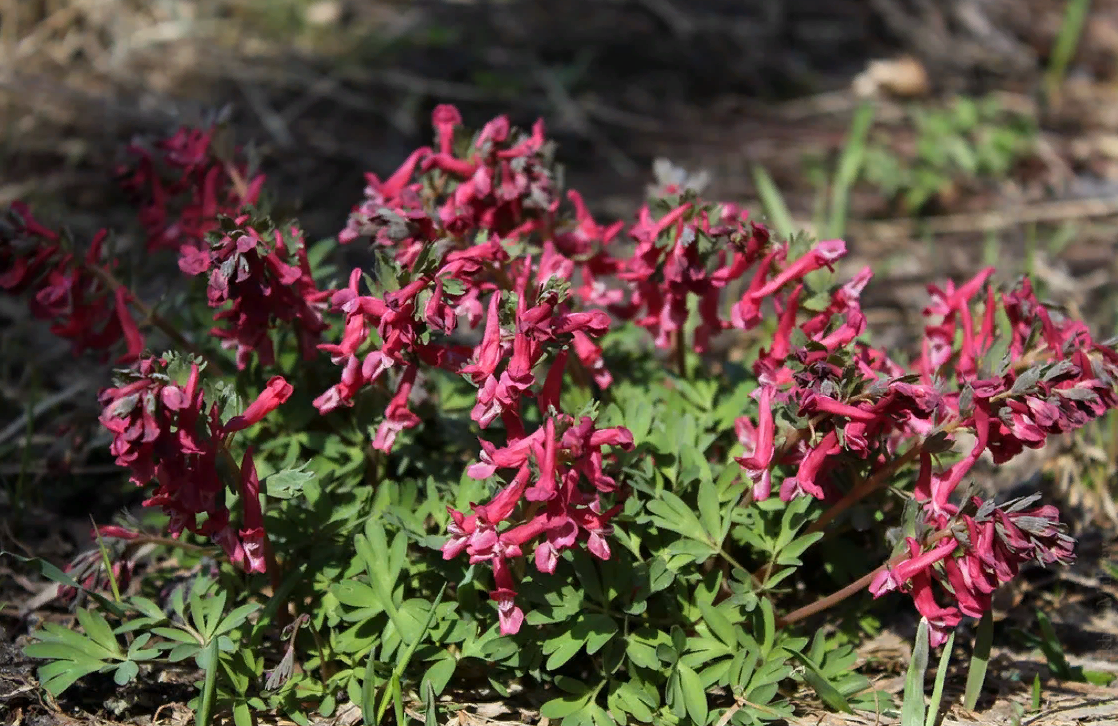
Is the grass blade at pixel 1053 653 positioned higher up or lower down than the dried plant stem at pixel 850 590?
lower down

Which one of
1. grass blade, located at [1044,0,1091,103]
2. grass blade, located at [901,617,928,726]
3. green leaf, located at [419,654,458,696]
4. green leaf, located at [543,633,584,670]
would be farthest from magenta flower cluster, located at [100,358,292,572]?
grass blade, located at [1044,0,1091,103]

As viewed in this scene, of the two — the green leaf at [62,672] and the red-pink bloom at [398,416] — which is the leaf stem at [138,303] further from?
the green leaf at [62,672]

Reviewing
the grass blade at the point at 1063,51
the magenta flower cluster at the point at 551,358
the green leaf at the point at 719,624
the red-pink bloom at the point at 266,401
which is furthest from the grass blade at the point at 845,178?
the red-pink bloom at the point at 266,401

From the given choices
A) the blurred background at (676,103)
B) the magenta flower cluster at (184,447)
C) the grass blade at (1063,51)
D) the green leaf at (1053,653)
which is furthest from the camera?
the grass blade at (1063,51)

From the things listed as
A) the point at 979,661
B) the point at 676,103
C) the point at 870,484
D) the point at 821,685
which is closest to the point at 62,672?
the point at 821,685

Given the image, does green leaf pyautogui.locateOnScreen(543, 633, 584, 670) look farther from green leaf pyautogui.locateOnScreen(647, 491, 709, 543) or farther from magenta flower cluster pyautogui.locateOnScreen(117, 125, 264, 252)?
magenta flower cluster pyautogui.locateOnScreen(117, 125, 264, 252)
